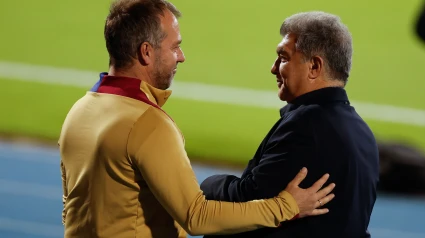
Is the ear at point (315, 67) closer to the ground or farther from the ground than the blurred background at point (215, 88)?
farther from the ground

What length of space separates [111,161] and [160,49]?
0.41 m

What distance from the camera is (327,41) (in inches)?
125

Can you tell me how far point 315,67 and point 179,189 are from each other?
68cm

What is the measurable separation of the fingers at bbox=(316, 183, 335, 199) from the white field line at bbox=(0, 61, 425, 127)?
601 centimetres

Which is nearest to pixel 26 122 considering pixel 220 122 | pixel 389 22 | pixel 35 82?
pixel 35 82

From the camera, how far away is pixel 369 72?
10.4 metres

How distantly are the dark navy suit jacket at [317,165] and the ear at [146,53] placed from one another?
1.64 ft

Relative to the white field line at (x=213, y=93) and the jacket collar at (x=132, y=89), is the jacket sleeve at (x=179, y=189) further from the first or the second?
the white field line at (x=213, y=93)

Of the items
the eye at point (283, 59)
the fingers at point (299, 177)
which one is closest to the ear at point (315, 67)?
the eye at point (283, 59)

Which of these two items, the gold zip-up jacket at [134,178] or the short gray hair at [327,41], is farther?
the short gray hair at [327,41]

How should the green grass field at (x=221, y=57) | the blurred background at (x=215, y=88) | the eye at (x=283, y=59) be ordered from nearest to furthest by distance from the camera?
the eye at (x=283, y=59) → the blurred background at (x=215, y=88) → the green grass field at (x=221, y=57)

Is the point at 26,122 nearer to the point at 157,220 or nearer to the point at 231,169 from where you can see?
the point at 231,169

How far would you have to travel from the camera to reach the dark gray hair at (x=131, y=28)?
9.98ft

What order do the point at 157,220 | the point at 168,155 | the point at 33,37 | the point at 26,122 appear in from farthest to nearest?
the point at 33,37
the point at 26,122
the point at 157,220
the point at 168,155
